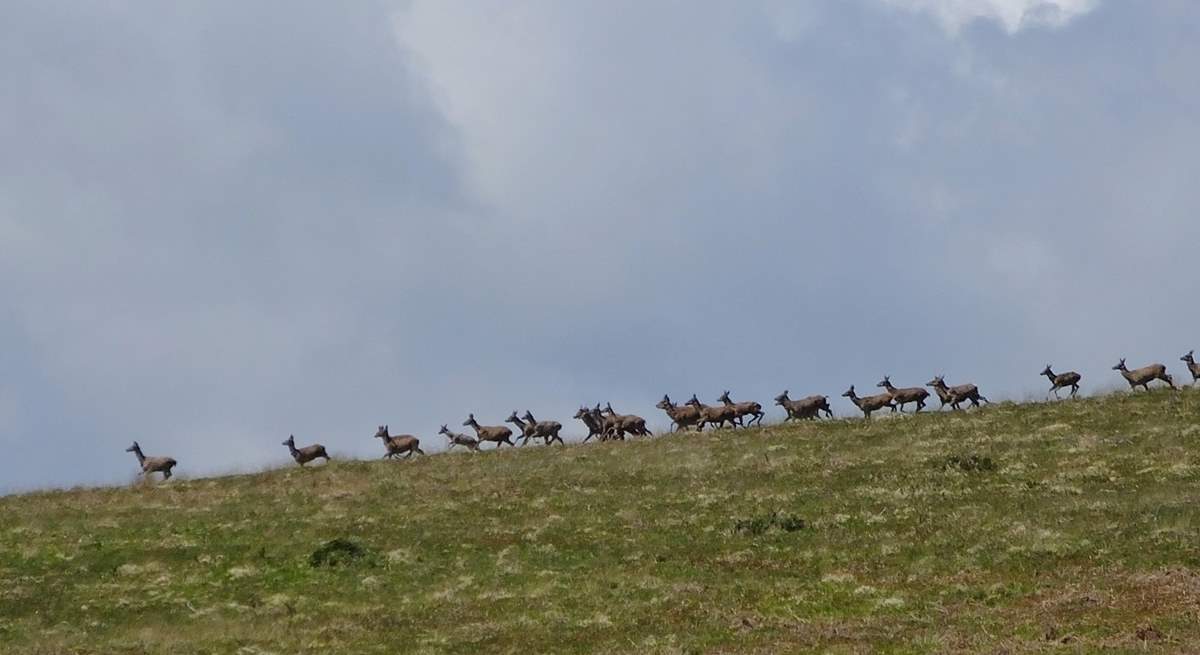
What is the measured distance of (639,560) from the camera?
38312 millimetres

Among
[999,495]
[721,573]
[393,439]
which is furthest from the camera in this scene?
[393,439]

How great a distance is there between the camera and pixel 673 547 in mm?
39469

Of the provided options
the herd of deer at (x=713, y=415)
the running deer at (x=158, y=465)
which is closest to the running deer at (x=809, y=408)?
the herd of deer at (x=713, y=415)

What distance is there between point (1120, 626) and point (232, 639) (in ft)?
57.9

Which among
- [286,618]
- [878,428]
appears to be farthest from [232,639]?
[878,428]

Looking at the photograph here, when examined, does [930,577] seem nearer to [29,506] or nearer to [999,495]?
[999,495]

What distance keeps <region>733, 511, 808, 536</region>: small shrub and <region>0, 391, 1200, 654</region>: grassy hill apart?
0.11 meters

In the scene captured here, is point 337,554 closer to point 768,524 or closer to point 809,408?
point 768,524

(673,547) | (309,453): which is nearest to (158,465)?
(309,453)

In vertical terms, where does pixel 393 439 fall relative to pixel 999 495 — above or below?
above

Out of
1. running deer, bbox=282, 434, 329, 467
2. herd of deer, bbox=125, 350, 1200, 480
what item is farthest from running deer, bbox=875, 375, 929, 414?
running deer, bbox=282, 434, 329, 467

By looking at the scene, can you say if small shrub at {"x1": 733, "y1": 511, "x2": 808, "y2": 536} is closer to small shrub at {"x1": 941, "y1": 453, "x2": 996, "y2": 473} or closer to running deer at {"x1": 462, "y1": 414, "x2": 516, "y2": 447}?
small shrub at {"x1": 941, "y1": 453, "x2": 996, "y2": 473}

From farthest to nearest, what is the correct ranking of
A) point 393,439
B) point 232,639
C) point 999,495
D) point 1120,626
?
point 393,439
point 999,495
point 232,639
point 1120,626

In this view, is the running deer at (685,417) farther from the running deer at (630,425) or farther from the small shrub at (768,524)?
the small shrub at (768,524)
